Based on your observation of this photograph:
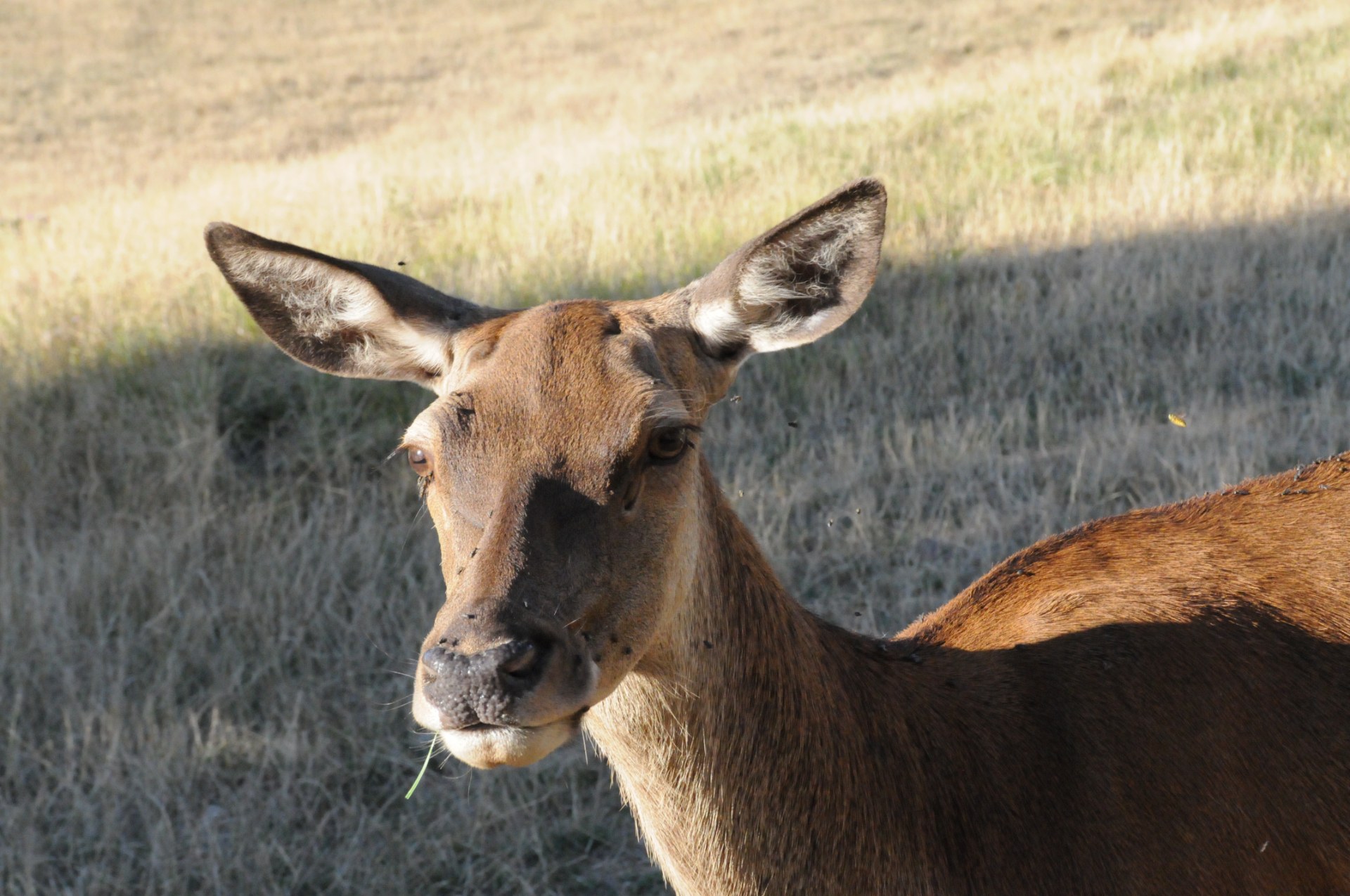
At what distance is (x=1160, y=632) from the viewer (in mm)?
2713

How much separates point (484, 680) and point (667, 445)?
641 millimetres

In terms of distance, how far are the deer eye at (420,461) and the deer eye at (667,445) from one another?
0.45 metres

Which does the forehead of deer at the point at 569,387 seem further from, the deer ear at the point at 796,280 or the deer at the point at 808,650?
the deer ear at the point at 796,280

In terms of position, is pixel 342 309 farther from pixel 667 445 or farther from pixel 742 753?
pixel 742 753

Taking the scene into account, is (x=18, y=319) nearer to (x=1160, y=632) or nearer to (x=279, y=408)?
(x=279, y=408)

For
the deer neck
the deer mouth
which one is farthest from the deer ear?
the deer mouth

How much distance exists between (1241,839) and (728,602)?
3.63 ft

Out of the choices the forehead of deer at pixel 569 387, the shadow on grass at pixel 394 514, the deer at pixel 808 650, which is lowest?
the shadow on grass at pixel 394 514

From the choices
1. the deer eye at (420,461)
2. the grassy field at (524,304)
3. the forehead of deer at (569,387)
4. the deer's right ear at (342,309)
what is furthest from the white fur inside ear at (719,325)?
the grassy field at (524,304)

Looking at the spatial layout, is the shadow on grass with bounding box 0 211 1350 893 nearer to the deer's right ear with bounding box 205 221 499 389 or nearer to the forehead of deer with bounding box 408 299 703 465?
the deer's right ear with bounding box 205 221 499 389

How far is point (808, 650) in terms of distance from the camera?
267cm

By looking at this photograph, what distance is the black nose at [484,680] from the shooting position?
1932 mm

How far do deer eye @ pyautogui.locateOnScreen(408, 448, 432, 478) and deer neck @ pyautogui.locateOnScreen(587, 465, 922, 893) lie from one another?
55 centimetres

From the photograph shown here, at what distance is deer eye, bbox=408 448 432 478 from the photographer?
8.16 feet
